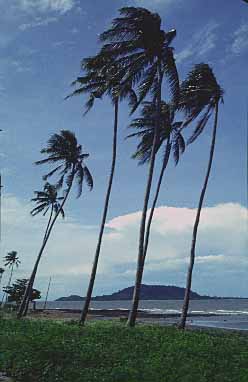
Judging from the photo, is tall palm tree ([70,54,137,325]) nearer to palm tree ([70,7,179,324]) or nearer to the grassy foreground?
palm tree ([70,7,179,324])

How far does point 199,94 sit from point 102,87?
6.01 metres

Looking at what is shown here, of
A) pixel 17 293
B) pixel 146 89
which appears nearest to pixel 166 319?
pixel 17 293

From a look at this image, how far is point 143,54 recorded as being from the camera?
880 inches

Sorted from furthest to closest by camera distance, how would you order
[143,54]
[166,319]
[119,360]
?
[166,319]
[143,54]
[119,360]

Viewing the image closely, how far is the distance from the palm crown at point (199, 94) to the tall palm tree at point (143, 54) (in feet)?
8.39

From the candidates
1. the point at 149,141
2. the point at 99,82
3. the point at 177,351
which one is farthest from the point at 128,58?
the point at 177,351

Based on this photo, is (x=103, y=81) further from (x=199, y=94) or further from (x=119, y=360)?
(x=119, y=360)

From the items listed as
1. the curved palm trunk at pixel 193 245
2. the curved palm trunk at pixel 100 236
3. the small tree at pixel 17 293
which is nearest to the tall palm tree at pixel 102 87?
the curved palm trunk at pixel 100 236

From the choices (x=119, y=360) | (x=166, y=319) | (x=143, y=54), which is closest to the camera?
(x=119, y=360)

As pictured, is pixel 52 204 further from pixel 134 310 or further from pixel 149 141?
pixel 134 310

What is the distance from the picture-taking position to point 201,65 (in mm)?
25516

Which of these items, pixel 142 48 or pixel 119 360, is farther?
pixel 142 48

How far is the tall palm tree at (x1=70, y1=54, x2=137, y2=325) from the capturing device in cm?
2313

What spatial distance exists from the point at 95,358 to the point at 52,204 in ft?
113
